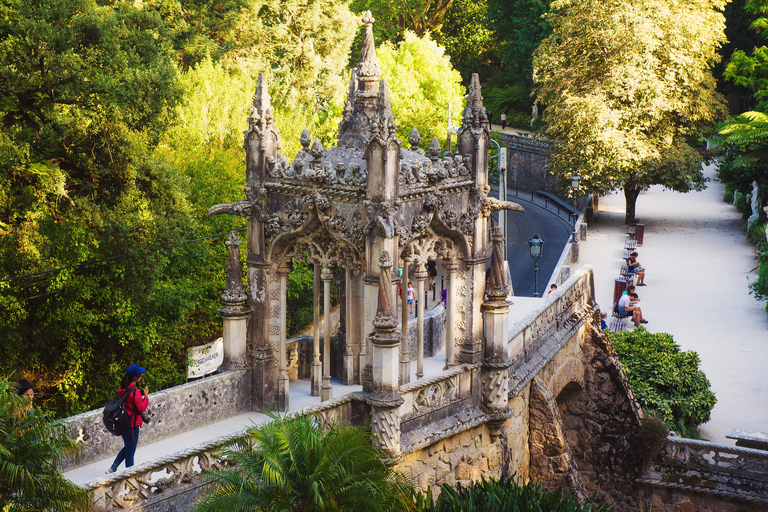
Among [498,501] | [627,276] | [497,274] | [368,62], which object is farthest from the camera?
[627,276]

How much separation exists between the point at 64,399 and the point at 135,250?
4141 mm

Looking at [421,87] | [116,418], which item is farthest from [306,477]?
[421,87]

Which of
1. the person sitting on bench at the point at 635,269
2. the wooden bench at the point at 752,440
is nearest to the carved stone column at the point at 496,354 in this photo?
the wooden bench at the point at 752,440

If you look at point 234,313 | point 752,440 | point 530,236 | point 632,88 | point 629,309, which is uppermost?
point 632,88

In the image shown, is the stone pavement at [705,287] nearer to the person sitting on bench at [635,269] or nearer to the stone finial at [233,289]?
the person sitting on bench at [635,269]

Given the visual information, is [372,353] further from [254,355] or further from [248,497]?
[248,497]

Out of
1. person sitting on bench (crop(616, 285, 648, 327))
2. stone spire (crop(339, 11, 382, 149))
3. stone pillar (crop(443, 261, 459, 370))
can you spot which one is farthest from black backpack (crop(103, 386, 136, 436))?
person sitting on bench (crop(616, 285, 648, 327))

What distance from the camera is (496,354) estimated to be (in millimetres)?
15297

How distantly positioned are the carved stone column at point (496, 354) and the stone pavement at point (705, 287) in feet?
34.7

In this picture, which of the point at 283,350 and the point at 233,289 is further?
the point at 283,350

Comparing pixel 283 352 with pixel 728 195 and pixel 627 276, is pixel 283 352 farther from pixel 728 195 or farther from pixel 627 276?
pixel 728 195

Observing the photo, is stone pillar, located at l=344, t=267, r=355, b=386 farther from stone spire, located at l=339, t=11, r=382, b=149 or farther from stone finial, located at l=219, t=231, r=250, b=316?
stone spire, located at l=339, t=11, r=382, b=149

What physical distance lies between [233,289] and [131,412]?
2748mm

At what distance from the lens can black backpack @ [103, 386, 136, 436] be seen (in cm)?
1234
